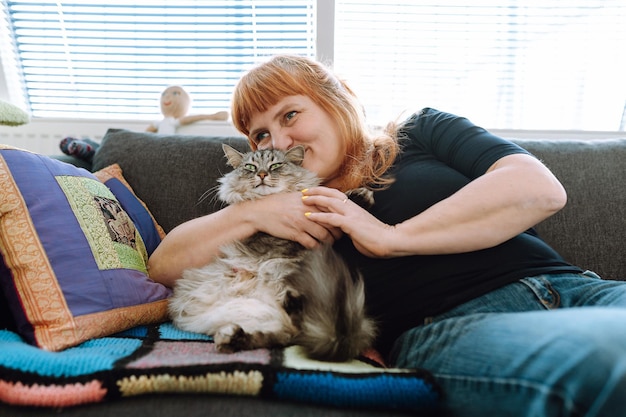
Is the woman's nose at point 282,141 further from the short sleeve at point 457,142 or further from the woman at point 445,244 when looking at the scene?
the short sleeve at point 457,142

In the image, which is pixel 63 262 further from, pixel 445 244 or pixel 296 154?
pixel 445 244

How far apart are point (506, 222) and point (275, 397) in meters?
0.76

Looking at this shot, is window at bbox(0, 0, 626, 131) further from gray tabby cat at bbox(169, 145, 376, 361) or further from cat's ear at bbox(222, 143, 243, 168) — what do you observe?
gray tabby cat at bbox(169, 145, 376, 361)

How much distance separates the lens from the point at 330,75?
158cm

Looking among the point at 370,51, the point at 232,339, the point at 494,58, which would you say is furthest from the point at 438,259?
the point at 494,58

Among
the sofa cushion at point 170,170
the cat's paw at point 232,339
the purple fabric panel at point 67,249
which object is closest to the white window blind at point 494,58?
the sofa cushion at point 170,170

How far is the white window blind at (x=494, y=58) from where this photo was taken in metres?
2.85

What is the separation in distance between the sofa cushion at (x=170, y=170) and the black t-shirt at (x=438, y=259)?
85cm

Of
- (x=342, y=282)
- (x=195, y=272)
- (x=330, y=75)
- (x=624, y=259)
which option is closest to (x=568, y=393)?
(x=342, y=282)

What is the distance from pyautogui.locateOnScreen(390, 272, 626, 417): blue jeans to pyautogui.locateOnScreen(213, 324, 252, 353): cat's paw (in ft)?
1.37

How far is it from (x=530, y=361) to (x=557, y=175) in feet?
4.82

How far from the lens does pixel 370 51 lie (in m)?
2.89

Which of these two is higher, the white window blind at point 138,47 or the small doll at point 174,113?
the white window blind at point 138,47

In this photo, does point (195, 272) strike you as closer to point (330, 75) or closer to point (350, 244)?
point (350, 244)
